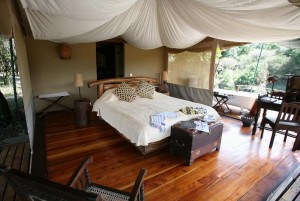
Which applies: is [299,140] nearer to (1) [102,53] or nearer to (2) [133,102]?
(2) [133,102]

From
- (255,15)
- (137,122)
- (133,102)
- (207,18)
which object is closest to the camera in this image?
(255,15)

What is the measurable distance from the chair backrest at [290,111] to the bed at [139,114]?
929 mm

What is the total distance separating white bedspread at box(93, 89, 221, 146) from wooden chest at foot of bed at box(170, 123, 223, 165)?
169mm

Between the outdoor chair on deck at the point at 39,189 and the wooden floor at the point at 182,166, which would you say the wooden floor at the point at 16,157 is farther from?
the outdoor chair on deck at the point at 39,189

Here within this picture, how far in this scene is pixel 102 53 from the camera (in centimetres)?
632

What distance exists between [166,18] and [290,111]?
2431 millimetres

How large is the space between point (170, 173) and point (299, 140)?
2200mm

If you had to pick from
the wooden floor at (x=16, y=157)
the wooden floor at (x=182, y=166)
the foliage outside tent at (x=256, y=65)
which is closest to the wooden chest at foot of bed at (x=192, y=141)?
the wooden floor at (x=182, y=166)

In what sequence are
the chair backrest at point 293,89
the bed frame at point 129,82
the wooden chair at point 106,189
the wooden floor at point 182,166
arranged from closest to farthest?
the wooden chair at point 106,189
the wooden floor at point 182,166
the bed frame at point 129,82
the chair backrest at point 293,89

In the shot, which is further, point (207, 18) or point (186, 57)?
point (186, 57)

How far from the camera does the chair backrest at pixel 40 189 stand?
2.53 ft

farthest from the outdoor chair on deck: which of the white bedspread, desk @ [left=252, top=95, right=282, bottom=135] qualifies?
desk @ [left=252, top=95, right=282, bottom=135]

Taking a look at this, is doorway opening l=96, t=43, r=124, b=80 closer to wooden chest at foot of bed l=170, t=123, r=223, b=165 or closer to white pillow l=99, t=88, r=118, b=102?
white pillow l=99, t=88, r=118, b=102

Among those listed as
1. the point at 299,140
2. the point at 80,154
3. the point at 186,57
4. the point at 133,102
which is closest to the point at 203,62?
the point at 186,57
